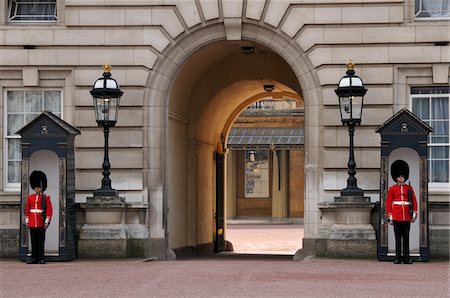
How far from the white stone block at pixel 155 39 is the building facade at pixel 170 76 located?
0.05ft

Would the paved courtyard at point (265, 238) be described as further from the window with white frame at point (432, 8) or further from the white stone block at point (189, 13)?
the window with white frame at point (432, 8)

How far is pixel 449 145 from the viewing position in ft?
67.5

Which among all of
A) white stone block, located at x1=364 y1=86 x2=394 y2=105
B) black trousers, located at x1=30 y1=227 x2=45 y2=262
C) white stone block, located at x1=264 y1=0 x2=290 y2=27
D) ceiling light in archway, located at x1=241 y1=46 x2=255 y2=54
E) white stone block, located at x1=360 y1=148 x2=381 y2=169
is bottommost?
black trousers, located at x1=30 y1=227 x2=45 y2=262

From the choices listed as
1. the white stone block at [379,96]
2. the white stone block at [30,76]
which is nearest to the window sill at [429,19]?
the white stone block at [379,96]

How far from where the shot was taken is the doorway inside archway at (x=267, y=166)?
1804 inches

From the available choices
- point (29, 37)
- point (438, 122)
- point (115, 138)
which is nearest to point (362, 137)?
point (438, 122)

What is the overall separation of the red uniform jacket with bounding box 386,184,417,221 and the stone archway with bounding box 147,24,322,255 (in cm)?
192

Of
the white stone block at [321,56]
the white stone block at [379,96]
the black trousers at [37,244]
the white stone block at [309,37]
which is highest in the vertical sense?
the white stone block at [309,37]

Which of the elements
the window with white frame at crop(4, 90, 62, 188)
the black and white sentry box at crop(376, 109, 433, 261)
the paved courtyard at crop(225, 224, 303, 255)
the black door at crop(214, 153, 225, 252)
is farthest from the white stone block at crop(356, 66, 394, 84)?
the paved courtyard at crop(225, 224, 303, 255)

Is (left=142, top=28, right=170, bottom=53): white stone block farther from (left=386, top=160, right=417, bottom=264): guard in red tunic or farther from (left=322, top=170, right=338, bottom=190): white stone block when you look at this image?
(left=386, top=160, right=417, bottom=264): guard in red tunic

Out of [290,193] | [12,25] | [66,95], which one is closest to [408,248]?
[66,95]

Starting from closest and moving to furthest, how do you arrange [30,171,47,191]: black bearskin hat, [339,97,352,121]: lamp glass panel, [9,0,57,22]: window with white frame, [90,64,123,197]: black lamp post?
1. [30,171,47,191]: black bearskin hat
2. [339,97,352,121]: lamp glass panel
3. [90,64,123,197]: black lamp post
4. [9,0,57,22]: window with white frame

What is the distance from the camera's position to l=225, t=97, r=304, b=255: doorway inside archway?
150ft

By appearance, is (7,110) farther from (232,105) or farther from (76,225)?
(232,105)
